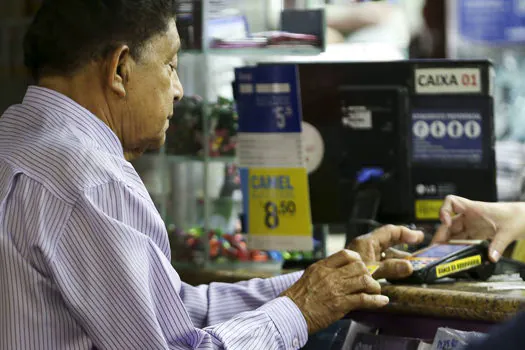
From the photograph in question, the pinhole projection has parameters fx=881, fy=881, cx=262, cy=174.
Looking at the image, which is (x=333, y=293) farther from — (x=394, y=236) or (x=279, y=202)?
(x=279, y=202)

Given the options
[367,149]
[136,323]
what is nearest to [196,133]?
[367,149]

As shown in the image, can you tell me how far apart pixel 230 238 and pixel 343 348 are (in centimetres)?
160

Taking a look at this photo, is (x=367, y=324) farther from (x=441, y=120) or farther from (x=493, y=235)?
(x=441, y=120)

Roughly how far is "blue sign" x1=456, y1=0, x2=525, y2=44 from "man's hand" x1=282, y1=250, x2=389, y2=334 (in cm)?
373

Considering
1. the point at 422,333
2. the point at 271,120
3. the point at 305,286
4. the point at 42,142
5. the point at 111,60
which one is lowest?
the point at 422,333

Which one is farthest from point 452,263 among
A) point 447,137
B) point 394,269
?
point 447,137

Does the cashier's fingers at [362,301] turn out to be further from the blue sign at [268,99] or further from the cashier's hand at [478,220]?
the blue sign at [268,99]

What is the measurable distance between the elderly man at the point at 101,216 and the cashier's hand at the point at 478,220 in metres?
0.38

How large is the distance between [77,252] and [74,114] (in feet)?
1.02

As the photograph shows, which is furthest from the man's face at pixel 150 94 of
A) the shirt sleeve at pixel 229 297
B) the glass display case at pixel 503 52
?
the glass display case at pixel 503 52

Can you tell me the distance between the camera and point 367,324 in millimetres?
2213

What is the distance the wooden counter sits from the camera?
189 cm

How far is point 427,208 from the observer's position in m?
2.74

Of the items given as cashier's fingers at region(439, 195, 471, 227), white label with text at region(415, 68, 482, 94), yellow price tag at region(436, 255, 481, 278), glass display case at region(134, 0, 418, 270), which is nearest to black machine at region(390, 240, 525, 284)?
yellow price tag at region(436, 255, 481, 278)
